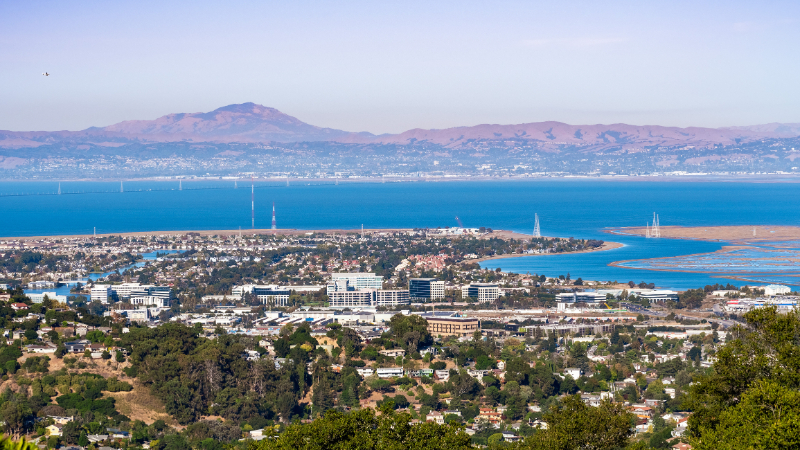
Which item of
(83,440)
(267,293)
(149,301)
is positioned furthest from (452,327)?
(83,440)

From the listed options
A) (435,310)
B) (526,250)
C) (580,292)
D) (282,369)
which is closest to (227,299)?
(435,310)

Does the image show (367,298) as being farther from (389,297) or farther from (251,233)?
(251,233)

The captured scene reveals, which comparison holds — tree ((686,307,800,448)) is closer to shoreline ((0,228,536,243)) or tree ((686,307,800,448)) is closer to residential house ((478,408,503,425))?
residential house ((478,408,503,425))

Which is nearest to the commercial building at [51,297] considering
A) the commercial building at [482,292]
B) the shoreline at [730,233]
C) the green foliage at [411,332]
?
the green foliage at [411,332]

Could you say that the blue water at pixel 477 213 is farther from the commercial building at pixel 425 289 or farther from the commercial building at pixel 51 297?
the commercial building at pixel 51 297

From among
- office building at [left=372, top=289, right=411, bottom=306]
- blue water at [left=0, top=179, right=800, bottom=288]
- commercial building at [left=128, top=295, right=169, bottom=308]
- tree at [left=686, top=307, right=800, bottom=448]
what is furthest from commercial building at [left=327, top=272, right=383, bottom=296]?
tree at [left=686, top=307, right=800, bottom=448]

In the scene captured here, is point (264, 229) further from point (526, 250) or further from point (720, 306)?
point (720, 306)
